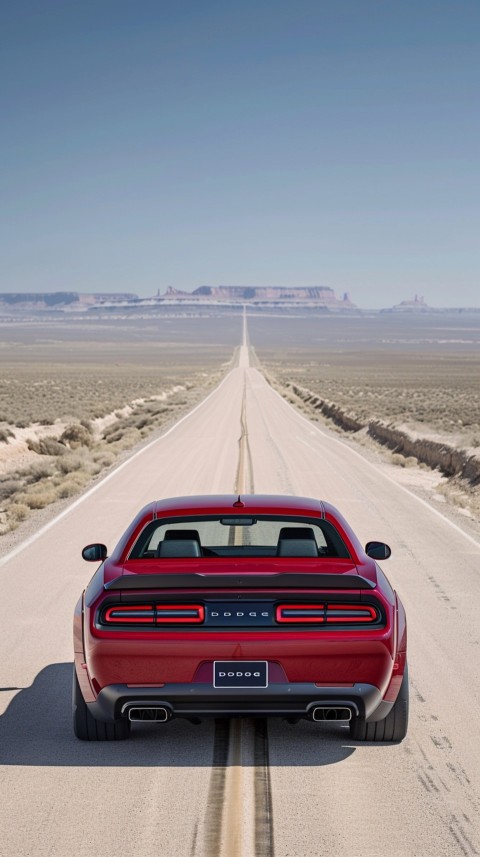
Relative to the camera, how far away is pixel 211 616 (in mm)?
5676

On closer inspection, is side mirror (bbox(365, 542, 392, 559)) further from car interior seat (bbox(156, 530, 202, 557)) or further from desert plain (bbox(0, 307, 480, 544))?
desert plain (bbox(0, 307, 480, 544))

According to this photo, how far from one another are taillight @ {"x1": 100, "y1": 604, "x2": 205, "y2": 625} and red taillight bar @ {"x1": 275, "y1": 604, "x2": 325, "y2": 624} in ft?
1.40

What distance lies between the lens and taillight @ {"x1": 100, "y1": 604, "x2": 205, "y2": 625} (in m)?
5.70

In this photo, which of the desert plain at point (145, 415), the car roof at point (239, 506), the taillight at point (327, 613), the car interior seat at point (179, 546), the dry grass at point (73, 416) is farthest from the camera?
the desert plain at point (145, 415)

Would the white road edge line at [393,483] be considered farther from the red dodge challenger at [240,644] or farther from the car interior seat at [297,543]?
the red dodge challenger at [240,644]

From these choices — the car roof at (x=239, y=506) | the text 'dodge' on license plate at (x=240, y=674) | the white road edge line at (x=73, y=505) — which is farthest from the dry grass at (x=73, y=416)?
the text 'dodge' on license plate at (x=240, y=674)

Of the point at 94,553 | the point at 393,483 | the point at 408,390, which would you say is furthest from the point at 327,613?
the point at 408,390

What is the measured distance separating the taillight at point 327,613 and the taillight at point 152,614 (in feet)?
1.49

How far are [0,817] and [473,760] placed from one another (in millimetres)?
2692

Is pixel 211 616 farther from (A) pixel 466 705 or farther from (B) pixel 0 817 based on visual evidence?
(A) pixel 466 705

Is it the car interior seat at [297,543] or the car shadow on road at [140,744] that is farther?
the car interior seat at [297,543]

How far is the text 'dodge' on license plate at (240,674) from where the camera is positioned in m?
5.60

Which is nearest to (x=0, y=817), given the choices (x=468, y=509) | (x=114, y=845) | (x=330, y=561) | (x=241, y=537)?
(x=114, y=845)

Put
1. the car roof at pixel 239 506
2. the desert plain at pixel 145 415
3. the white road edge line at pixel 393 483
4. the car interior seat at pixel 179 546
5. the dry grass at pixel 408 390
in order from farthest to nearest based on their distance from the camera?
the dry grass at pixel 408 390 < the desert plain at pixel 145 415 < the white road edge line at pixel 393 483 < the car roof at pixel 239 506 < the car interior seat at pixel 179 546
